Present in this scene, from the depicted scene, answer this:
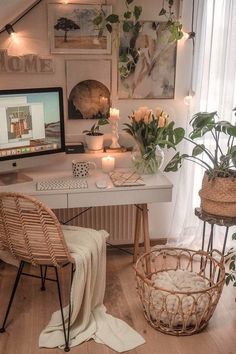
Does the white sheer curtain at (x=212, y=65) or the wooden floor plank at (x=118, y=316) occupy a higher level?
the white sheer curtain at (x=212, y=65)

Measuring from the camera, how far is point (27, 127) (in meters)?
2.42

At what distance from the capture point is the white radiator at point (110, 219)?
289 cm

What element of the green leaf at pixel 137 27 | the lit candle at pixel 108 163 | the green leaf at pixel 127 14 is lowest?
the lit candle at pixel 108 163

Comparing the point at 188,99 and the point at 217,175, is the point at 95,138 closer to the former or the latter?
the point at 188,99

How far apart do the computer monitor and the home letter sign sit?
0.28 metres

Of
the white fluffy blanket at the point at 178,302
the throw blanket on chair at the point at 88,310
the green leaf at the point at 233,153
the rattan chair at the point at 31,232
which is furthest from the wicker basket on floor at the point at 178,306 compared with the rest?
the green leaf at the point at 233,153

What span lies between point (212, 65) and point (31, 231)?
1.64 meters

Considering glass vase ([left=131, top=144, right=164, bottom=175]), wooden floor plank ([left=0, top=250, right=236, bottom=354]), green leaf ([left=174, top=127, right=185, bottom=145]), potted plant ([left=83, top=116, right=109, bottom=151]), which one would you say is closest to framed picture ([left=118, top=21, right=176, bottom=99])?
potted plant ([left=83, top=116, right=109, bottom=151])

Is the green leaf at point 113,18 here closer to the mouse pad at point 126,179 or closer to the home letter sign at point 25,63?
the home letter sign at point 25,63

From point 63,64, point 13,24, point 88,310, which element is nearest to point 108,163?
point 63,64

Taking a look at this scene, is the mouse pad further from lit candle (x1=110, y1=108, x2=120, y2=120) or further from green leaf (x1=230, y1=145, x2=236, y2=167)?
green leaf (x1=230, y1=145, x2=236, y2=167)

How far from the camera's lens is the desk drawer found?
2289 millimetres

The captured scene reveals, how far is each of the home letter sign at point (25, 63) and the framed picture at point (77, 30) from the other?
0.10 meters

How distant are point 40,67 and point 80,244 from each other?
1.21m
